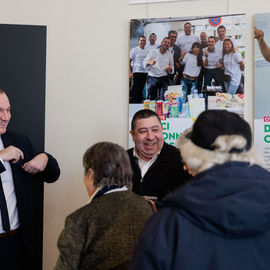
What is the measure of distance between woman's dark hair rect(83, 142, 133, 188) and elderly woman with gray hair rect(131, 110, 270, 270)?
0.45 m

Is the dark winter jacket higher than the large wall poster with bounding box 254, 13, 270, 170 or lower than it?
lower

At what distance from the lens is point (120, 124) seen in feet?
8.75

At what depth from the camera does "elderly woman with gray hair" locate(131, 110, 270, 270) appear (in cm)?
90

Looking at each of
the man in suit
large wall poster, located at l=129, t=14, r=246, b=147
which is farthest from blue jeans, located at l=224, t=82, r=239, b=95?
the man in suit

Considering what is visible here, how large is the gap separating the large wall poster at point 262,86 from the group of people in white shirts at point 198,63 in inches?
5.3

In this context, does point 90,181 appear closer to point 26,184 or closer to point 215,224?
point 215,224

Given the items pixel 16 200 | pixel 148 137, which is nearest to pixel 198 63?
pixel 148 137

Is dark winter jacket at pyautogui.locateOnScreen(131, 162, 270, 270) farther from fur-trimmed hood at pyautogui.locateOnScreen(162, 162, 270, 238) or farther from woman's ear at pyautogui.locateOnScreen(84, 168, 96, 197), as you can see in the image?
woman's ear at pyautogui.locateOnScreen(84, 168, 96, 197)

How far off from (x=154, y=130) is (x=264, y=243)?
Result: 1.38m

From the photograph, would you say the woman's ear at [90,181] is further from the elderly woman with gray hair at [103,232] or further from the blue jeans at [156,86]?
the blue jeans at [156,86]

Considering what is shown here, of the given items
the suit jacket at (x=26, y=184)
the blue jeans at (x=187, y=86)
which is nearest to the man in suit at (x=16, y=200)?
the suit jacket at (x=26, y=184)

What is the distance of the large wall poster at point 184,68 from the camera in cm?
246

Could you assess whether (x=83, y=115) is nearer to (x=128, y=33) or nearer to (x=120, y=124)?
(x=120, y=124)

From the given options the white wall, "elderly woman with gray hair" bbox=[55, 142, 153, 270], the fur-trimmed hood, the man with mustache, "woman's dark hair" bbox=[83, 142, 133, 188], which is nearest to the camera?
the fur-trimmed hood
